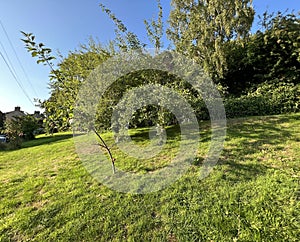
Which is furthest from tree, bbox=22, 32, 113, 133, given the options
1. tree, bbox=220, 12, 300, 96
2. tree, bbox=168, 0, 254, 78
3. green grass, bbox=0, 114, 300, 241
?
tree, bbox=220, 12, 300, 96

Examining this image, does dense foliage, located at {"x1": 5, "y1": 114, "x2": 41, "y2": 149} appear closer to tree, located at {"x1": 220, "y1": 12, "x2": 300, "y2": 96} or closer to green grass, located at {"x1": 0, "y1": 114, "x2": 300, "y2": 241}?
green grass, located at {"x1": 0, "y1": 114, "x2": 300, "y2": 241}

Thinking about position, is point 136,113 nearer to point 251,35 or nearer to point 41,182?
point 41,182

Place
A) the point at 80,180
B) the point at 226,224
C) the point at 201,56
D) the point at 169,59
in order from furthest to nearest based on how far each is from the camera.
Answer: the point at 201,56
the point at 169,59
the point at 80,180
the point at 226,224

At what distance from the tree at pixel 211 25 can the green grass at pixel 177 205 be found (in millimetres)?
7276

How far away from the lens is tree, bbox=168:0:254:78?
30.0ft

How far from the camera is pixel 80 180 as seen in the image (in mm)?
→ 3281

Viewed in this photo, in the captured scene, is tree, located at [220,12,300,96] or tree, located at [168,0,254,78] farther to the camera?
tree, located at [220,12,300,96]

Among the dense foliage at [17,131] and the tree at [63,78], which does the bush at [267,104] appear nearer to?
the tree at [63,78]

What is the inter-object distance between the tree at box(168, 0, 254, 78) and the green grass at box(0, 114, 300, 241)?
23.9ft

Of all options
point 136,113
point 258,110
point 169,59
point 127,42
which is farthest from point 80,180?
point 258,110

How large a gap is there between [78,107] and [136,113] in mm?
1758

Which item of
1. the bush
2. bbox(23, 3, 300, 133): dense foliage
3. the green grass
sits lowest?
the green grass

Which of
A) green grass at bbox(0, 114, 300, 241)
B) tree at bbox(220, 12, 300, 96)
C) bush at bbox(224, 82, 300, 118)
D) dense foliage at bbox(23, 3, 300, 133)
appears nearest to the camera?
green grass at bbox(0, 114, 300, 241)

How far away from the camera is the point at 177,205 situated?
232cm
